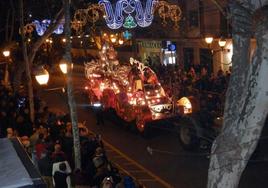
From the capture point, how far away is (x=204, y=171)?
15.1 metres

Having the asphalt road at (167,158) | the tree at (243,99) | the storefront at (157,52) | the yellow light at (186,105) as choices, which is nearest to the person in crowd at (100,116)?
the asphalt road at (167,158)

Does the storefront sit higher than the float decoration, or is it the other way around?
the storefront

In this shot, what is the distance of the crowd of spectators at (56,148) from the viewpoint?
1089cm

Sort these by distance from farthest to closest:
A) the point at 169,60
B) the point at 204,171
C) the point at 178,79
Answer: the point at 169,60
the point at 178,79
the point at 204,171

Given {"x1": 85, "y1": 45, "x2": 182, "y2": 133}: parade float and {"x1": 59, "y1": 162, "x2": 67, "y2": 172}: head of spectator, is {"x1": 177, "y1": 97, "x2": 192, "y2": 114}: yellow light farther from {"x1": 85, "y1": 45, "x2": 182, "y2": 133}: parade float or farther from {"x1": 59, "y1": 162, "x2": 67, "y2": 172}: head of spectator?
{"x1": 59, "y1": 162, "x2": 67, "y2": 172}: head of spectator

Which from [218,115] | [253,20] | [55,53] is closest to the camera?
[253,20]

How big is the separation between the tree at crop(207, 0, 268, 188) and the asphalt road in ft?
23.0

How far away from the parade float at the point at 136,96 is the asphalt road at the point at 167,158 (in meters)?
0.71

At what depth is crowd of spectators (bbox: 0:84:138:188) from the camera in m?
10.9

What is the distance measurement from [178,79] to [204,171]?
35.8ft

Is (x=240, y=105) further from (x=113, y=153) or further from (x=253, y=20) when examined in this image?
(x=113, y=153)

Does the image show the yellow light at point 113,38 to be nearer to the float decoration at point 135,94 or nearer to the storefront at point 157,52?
the storefront at point 157,52

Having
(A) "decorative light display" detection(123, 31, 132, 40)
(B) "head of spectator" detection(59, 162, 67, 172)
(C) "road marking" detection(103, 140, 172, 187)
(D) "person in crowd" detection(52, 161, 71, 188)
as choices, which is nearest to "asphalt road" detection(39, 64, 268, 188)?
(C) "road marking" detection(103, 140, 172, 187)

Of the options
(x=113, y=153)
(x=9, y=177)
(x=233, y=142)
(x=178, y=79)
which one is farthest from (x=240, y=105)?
(x=178, y=79)
